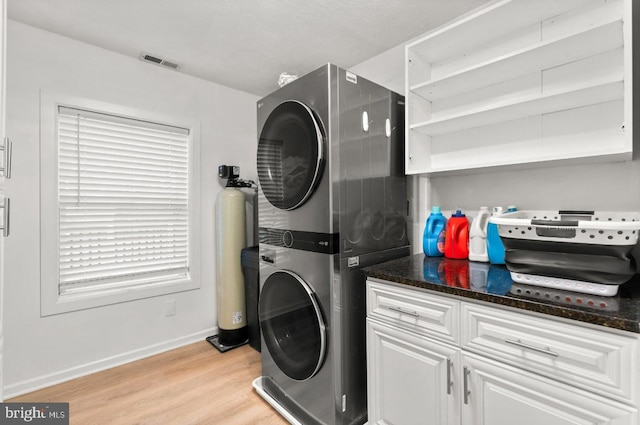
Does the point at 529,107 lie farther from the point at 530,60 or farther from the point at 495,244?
the point at 495,244

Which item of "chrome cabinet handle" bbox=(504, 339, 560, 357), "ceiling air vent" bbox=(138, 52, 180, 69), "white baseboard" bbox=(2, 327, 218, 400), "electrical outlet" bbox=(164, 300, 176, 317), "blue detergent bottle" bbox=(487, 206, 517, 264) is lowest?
"white baseboard" bbox=(2, 327, 218, 400)

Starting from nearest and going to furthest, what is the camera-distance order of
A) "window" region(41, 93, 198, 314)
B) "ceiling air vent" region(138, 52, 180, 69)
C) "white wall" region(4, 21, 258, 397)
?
"white wall" region(4, 21, 258, 397) < "window" region(41, 93, 198, 314) < "ceiling air vent" region(138, 52, 180, 69)

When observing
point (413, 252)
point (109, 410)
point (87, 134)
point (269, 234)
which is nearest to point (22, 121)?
point (87, 134)

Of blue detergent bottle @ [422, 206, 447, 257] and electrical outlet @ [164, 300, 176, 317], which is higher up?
blue detergent bottle @ [422, 206, 447, 257]

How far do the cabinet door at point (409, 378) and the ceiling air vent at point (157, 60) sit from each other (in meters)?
2.46

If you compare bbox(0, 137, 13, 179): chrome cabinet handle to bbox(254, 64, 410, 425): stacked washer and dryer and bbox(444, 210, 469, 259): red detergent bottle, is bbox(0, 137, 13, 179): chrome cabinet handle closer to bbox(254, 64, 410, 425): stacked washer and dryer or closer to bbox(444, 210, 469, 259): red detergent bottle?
bbox(254, 64, 410, 425): stacked washer and dryer

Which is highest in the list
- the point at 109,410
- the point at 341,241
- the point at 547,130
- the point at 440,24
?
the point at 440,24

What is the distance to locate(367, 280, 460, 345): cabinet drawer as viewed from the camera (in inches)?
48.1

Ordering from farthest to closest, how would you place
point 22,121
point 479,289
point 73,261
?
point 73,261 < point 22,121 < point 479,289

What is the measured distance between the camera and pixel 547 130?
1531 millimetres

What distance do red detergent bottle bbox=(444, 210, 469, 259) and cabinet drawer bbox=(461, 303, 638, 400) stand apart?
0.64 meters

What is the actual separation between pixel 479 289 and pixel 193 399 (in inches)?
73.2

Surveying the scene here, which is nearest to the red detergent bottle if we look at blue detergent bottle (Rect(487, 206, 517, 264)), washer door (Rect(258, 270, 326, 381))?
blue detergent bottle (Rect(487, 206, 517, 264))

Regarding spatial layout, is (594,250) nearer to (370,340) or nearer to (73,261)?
(370,340)
